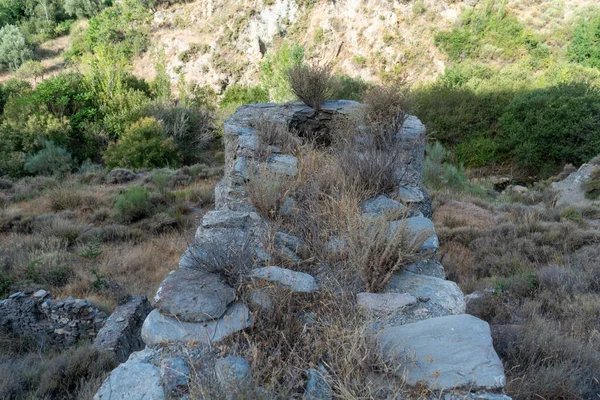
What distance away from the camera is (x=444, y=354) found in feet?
5.58

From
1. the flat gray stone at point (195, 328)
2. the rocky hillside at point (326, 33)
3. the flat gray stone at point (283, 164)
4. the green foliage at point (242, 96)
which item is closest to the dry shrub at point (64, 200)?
the flat gray stone at point (283, 164)

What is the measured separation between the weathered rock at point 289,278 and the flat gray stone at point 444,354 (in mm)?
472

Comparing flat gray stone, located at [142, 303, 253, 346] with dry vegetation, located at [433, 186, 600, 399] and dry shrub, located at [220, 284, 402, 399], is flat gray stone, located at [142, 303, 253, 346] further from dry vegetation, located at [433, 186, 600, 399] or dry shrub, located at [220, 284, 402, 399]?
dry vegetation, located at [433, 186, 600, 399]

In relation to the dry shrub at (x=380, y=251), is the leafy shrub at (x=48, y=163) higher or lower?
lower

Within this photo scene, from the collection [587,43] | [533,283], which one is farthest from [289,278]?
[587,43]

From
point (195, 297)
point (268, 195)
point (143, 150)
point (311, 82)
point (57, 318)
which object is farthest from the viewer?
point (143, 150)

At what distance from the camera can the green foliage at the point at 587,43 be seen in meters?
21.4

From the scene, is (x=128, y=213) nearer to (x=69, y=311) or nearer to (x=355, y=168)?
(x=69, y=311)

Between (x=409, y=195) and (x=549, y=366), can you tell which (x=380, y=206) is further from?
(x=549, y=366)

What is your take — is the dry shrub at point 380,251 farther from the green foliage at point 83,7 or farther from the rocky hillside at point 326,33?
the green foliage at point 83,7

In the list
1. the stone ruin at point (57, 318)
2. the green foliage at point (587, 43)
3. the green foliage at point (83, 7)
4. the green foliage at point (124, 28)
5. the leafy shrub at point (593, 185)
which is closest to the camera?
the stone ruin at point (57, 318)

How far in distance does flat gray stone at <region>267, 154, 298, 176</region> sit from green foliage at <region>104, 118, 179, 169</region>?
14885mm

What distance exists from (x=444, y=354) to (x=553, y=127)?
1934cm

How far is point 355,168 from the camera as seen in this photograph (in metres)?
3.44
